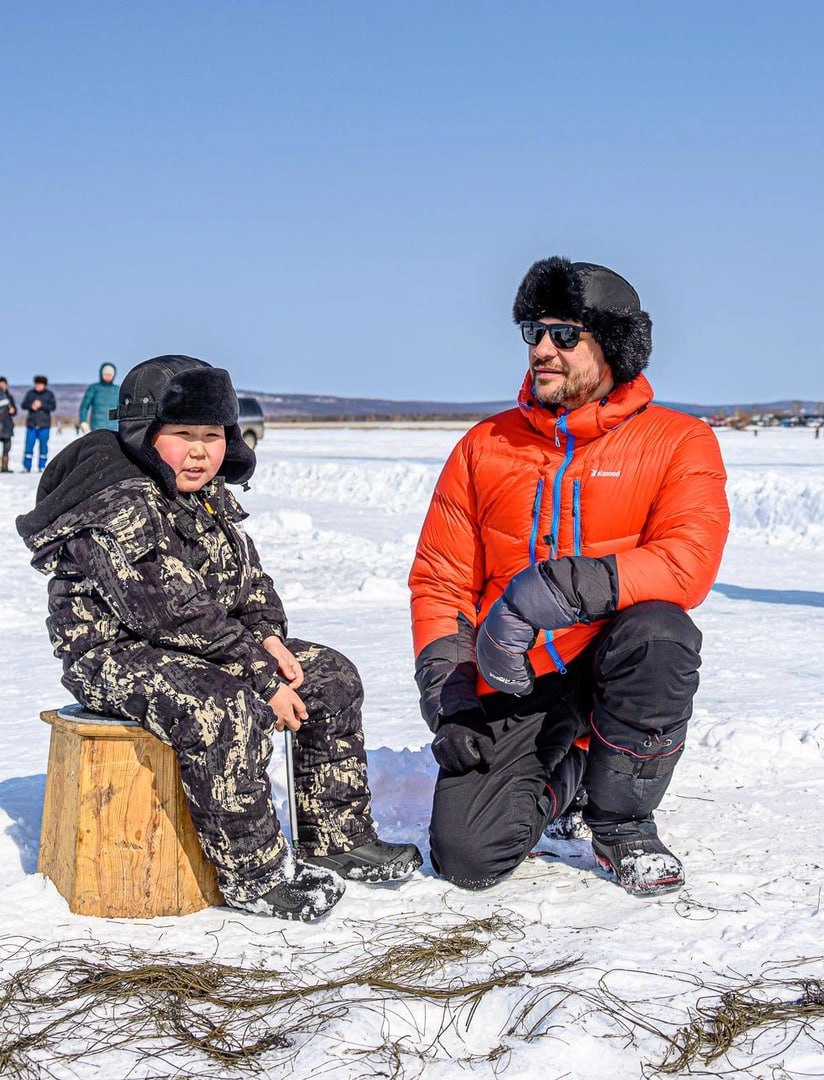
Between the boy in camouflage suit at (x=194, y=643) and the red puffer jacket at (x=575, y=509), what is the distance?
0.48 meters

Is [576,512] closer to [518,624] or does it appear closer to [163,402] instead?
[518,624]

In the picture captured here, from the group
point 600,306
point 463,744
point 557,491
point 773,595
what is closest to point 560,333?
point 600,306

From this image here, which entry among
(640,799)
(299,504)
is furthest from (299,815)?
(299,504)

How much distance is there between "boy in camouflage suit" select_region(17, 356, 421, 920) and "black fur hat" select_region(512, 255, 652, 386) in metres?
0.87

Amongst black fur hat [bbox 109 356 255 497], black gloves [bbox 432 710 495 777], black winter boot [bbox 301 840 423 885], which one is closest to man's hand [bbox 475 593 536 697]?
black gloves [bbox 432 710 495 777]

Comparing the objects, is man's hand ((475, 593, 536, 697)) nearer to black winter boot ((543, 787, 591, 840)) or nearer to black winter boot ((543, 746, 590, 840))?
black winter boot ((543, 746, 590, 840))

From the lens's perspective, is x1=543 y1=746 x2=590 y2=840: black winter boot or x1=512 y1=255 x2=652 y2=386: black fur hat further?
x1=543 y1=746 x2=590 y2=840: black winter boot

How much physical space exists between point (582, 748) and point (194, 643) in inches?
44.6

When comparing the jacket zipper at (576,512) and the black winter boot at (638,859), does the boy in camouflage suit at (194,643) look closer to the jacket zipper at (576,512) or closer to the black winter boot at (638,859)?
the black winter boot at (638,859)

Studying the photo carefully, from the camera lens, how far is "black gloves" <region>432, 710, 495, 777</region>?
10.2 feet

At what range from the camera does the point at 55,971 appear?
252 centimetres

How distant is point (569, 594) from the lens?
9.53 ft

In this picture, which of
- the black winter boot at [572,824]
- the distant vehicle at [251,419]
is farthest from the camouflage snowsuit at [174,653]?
the distant vehicle at [251,419]

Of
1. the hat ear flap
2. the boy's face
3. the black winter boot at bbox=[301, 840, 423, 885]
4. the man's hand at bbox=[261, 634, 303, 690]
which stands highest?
the hat ear flap
